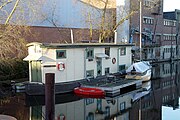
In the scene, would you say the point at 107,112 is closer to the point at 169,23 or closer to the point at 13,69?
the point at 13,69

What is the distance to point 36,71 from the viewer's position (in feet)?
70.1

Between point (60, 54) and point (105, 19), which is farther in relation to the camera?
point (105, 19)

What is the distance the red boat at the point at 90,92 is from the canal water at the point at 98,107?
0.55 metres

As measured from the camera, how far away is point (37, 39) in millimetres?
33750

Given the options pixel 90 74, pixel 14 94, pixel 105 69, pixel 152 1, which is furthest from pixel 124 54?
pixel 152 1

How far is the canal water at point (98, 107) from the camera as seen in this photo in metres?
15.9

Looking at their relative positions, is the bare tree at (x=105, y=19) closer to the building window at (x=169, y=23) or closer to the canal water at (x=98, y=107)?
the canal water at (x=98, y=107)

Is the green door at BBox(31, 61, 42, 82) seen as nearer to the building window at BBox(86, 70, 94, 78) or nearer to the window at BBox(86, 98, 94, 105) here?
the window at BBox(86, 98, 94, 105)

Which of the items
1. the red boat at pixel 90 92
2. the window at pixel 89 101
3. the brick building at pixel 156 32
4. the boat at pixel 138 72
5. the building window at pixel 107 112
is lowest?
the building window at pixel 107 112

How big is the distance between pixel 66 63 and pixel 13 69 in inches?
229

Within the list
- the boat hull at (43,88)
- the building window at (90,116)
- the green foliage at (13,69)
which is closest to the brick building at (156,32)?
the green foliage at (13,69)

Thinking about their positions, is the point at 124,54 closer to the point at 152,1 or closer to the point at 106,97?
the point at 106,97

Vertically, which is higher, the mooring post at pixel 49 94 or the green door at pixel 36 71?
the mooring post at pixel 49 94

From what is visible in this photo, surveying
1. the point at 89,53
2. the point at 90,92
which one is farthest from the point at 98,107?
the point at 89,53
